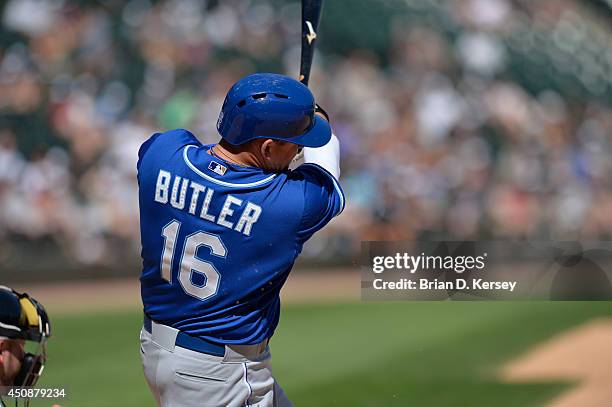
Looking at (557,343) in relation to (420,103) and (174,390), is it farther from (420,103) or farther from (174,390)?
(174,390)

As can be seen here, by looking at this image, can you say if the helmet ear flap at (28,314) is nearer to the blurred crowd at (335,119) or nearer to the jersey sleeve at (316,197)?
the jersey sleeve at (316,197)

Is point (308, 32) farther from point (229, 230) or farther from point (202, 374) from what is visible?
point (202, 374)

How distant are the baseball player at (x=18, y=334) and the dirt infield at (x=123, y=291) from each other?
6.55m

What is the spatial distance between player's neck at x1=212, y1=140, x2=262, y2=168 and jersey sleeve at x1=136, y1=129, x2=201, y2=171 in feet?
0.49

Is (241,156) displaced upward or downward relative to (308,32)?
downward

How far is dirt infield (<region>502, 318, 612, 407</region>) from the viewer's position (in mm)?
6660

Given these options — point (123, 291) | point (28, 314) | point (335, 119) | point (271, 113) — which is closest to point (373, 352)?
point (123, 291)

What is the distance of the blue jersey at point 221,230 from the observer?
3.07 meters

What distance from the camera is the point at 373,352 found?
8.09m

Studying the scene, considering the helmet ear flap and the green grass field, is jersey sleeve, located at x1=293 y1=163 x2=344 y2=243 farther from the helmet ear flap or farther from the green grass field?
the green grass field

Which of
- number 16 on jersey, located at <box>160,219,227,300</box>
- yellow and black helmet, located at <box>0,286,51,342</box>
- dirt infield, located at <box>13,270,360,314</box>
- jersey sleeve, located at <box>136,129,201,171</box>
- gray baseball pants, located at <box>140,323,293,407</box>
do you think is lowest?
gray baseball pants, located at <box>140,323,293,407</box>

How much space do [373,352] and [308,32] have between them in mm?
4738

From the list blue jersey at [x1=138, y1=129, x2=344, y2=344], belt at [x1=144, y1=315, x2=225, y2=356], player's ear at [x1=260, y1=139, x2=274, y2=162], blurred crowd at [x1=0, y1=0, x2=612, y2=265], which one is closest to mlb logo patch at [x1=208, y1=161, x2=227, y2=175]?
blue jersey at [x1=138, y1=129, x2=344, y2=344]

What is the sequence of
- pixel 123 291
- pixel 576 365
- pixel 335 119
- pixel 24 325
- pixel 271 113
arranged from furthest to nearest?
pixel 335 119 < pixel 123 291 < pixel 576 365 < pixel 24 325 < pixel 271 113
